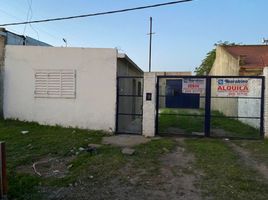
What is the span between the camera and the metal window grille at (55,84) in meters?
13.0

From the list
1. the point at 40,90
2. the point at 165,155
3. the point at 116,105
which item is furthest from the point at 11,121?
the point at 165,155

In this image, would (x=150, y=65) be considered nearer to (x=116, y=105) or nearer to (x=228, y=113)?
(x=228, y=113)

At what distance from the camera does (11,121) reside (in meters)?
13.5

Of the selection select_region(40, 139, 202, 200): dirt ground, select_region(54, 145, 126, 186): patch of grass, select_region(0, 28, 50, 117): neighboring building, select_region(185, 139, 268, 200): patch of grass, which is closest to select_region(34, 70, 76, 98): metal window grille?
select_region(0, 28, 50, 117): neighboring building

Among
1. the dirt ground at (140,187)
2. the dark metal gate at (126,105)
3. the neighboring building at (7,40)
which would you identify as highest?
the neighboring building at (7,40)

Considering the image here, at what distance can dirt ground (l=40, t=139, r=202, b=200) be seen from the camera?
5.85 meters

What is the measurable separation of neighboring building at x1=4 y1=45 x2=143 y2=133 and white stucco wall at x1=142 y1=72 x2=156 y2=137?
4.04 ft

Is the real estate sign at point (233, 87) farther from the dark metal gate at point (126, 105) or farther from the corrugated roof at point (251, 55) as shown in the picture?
the corrugated roof at point (251, 55)

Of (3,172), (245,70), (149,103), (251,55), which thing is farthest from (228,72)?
(3,172)

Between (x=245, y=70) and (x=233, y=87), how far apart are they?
9115 mm

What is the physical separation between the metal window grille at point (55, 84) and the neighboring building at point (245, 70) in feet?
20.2

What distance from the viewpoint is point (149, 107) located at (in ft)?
39.9

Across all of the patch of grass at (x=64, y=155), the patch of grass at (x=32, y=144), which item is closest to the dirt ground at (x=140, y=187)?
the patch of grass at (x=64, y=155)

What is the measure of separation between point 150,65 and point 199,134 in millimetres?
34052
